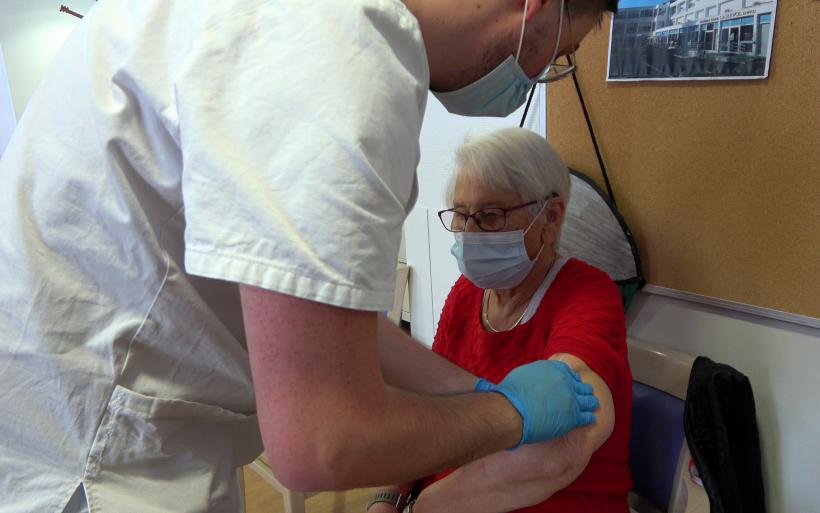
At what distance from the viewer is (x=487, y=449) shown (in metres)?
0.68

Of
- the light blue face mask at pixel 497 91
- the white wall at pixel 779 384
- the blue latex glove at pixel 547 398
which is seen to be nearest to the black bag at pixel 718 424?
the white wall at pixel 779 384

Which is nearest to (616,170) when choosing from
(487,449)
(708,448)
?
(708,448)

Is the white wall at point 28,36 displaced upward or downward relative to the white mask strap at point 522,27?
upward

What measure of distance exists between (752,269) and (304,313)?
121cm

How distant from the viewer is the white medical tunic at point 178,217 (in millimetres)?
478

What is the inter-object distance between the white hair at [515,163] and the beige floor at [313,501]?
135 cm

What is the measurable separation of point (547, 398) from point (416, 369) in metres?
0.30

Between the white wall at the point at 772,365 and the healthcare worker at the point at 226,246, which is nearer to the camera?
the healthcare worker at the point at 226,246

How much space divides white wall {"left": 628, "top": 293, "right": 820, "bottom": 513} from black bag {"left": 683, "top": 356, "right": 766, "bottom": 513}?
9 centimetres

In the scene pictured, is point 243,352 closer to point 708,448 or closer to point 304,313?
point 304,313

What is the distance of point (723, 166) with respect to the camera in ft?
4.41

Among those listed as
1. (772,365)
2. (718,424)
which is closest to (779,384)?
(772,365)

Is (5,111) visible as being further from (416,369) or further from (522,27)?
(522,27)

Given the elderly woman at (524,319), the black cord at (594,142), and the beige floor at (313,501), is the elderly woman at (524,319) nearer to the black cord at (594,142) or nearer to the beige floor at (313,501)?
the black cord at (594,142)
